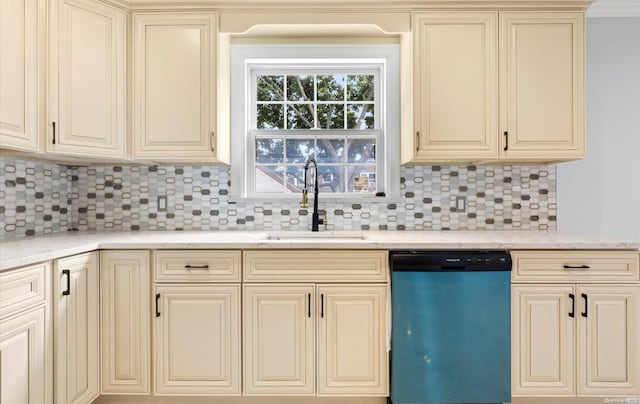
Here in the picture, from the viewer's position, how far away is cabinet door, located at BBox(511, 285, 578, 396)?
6.16 ft

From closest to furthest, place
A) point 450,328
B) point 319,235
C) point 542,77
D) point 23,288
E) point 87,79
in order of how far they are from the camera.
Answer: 1. point 23,288
2. point 450,328
3. point 87,79
4. point 542,77
5. point 319,235

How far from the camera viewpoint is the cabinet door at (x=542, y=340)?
188cm

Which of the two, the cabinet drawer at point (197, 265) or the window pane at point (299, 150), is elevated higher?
the window pane at point (299, 150)

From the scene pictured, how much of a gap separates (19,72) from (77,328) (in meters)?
1.22

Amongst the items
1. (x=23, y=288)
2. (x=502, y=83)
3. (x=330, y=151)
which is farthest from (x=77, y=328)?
(x=502, y=83)

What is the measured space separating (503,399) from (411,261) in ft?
2.80

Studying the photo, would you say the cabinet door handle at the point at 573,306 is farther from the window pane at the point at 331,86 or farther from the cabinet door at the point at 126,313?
the cabinet door at the point at 126,313

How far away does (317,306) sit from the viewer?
6.20 ft

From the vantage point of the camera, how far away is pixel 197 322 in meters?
1.89

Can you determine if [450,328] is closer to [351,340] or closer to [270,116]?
[351,340]

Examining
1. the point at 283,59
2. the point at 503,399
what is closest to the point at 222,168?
the point at 283,59

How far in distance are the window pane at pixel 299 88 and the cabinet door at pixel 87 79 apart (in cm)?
107

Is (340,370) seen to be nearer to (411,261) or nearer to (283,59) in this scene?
(411,261)

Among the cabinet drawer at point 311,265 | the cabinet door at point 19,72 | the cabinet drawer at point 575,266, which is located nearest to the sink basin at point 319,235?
the cabinet drawer at point 311,265
